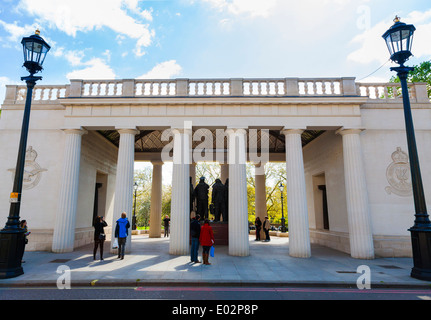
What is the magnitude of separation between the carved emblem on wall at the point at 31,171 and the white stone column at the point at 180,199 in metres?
7.66

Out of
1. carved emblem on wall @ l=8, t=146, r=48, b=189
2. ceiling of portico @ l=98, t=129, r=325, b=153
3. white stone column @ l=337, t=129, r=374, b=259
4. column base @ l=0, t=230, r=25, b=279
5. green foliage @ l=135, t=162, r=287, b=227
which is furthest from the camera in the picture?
green foliage @ l=135, t=162, r=287, b=227

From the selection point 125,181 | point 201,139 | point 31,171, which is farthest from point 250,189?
point 31,171

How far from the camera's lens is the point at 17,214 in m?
8.00

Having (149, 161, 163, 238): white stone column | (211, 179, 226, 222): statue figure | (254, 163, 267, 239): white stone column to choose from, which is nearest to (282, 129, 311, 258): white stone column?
(211, 179, 226, 222): statue figure

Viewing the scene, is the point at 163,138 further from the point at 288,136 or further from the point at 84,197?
the point at 288,136

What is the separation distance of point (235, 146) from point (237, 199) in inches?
112

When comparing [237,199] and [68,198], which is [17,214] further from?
[237,199]

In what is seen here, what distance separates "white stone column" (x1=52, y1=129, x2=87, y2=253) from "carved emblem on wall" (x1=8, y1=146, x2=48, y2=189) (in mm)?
1804

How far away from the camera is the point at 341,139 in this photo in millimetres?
14375

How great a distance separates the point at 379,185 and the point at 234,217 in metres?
7.95

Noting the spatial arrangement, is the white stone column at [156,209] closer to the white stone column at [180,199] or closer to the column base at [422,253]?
the white stone column at [180,199]

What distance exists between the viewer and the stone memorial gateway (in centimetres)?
1242

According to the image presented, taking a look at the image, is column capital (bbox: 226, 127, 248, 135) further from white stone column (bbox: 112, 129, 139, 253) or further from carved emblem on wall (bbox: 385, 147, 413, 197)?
carved emblem on wall (bbox: 385, 147, 413, 197)
